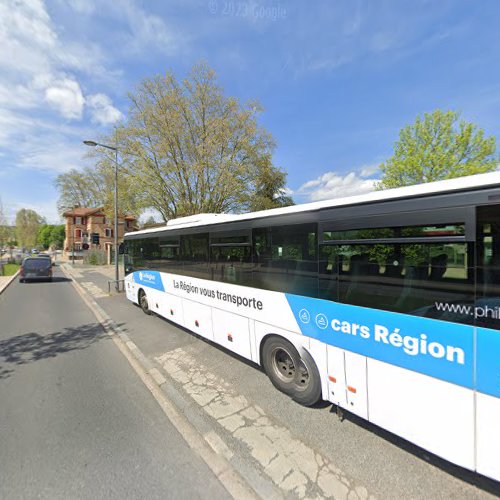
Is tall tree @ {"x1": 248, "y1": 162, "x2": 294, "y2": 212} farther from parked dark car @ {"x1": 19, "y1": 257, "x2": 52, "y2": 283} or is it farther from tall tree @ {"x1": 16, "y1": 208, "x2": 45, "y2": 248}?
tall tree @ {"x1": 16, "y1": 208, "x2": 45, "y2": 248}

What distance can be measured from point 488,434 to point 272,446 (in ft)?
6.35

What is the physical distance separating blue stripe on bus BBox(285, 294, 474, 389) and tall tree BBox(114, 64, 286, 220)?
14.8 metres

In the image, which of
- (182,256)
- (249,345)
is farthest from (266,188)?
(249,345)

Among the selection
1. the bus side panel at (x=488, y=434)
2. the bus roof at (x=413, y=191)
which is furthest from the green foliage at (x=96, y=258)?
the bus side panel at (x=488, y=434)

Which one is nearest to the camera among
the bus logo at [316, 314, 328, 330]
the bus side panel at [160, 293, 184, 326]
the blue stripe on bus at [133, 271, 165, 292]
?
the bus logo at [316, 314, 328, 330]

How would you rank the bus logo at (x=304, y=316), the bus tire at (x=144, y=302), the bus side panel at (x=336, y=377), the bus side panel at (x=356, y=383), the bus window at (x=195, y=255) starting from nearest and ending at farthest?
the bus side panel at (x=356, y=383)
the bus side panel at (x=336, y=377)
the bus logo at (x=304, y=316)
the bus window at (x=195, y=255)
the bus tire at (x=144, y=302)

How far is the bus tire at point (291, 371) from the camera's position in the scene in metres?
3.36

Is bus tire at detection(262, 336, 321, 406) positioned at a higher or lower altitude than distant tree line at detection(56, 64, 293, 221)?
lower

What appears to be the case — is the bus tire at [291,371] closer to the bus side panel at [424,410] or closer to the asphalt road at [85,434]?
the bus side panel at [424,410]

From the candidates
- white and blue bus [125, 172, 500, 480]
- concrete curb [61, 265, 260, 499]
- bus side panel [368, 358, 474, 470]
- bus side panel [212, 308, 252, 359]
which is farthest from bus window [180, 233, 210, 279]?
bus side panel [368, 358, 474, 470]

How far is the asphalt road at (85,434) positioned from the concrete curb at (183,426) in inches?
3.0

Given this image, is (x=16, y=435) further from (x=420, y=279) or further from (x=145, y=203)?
(x=145, y=203)

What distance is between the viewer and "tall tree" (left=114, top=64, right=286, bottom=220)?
16594 millimetres

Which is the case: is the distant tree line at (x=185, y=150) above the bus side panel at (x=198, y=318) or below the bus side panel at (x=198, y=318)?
above
